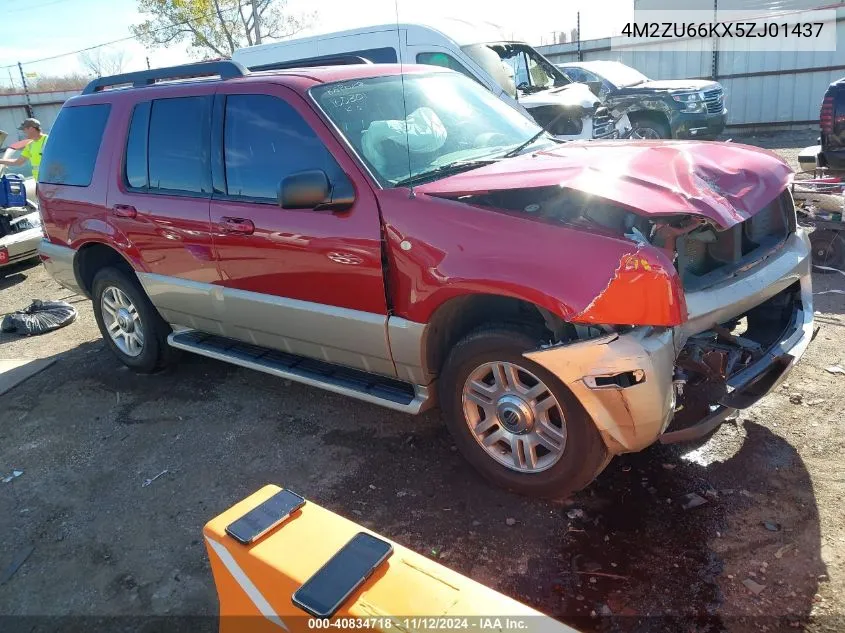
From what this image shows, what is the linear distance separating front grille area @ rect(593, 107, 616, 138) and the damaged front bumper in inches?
295

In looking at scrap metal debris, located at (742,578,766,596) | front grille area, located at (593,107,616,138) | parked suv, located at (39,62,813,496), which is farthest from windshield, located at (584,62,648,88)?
scrap metal debris, located at (742,578,766,596)

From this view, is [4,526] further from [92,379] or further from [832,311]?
[832,311]

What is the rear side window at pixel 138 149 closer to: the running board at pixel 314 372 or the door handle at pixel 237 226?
the door handle at pixel 237 226

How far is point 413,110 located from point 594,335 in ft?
6.08

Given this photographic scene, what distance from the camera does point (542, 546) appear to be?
2.94 metres

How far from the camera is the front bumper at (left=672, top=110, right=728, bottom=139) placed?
1252 centimetres

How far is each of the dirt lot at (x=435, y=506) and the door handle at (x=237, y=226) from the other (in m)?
1.23

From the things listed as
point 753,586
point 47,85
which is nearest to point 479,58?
point 753,586

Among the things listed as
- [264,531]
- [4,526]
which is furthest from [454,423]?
[4,526]

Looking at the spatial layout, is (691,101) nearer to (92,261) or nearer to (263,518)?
(92,261)

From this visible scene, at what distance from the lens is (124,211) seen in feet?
15.1

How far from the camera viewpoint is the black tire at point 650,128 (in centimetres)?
1271

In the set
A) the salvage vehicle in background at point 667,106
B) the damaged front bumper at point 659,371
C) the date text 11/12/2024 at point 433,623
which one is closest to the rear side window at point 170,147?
the damaged front bumper at point 659,371

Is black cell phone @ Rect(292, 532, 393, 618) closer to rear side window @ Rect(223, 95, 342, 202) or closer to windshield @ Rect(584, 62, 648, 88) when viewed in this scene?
rear side window @ Rect(223, 95, 342, 202)
